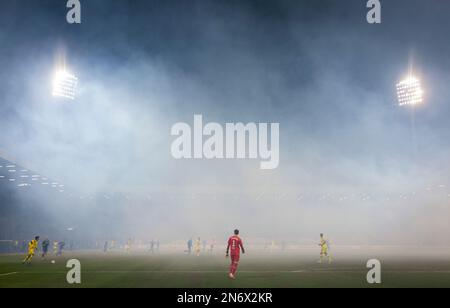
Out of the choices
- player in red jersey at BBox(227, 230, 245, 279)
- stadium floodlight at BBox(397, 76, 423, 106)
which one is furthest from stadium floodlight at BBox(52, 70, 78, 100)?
stadium floodlight at BBox(397, 76, 423, 106)

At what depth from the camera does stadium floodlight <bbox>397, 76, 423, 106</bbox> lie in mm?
50062

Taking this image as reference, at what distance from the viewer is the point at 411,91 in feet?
164

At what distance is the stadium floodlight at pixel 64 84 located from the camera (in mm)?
46406

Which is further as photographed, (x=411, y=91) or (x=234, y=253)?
(x=411, y=91)

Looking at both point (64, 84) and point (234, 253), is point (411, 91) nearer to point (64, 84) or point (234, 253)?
point (234, 253)

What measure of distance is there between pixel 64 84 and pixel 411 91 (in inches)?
1626

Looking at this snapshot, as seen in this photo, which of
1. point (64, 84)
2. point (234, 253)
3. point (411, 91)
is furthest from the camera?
point (411, 91)

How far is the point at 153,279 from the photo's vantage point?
18.4 metres

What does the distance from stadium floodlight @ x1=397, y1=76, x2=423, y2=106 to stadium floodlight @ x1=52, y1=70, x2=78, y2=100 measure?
39.4 metres

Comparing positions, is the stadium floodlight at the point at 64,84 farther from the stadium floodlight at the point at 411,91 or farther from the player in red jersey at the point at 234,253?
the stadium floodlight at the point at 411,91

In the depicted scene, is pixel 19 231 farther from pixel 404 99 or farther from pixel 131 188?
pixel 404 99

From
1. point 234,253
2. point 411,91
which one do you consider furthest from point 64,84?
point 411,91

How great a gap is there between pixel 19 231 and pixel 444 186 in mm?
78878
